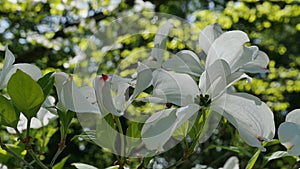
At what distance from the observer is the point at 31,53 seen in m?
1.84

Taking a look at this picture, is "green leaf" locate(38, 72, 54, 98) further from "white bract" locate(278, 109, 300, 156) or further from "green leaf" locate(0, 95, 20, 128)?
"white bract" locate(278, 109, 300, 156)

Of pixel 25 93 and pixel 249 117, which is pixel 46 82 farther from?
pixel 249 117

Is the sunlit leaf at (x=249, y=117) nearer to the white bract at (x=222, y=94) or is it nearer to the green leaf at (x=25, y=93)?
the white bract at (x=222, y=94)

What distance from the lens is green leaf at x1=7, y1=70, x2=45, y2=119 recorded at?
364mm

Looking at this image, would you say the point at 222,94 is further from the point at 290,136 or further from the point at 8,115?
the point at 8,115

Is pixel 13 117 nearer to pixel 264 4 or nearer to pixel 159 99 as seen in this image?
pixel 159 99

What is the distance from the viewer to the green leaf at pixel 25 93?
14.3 inches

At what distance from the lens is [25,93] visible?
37 centimetres

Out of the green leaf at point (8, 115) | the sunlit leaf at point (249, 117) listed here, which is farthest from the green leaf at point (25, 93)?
the sunlit leaf at point (249, 117)

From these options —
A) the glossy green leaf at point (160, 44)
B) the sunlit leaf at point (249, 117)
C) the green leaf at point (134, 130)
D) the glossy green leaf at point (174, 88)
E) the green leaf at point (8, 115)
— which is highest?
the glossy green leaf at point (160, 44)

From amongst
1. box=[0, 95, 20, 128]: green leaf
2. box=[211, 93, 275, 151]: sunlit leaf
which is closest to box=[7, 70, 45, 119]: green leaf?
box=[0, 95, 20, 128]: green leaf

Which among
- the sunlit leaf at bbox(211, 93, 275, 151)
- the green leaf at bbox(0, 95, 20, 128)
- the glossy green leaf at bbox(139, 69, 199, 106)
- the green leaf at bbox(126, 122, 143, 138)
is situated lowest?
the green leaf at bbox(126, 122, 143, 138)

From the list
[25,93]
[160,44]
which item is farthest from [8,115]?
[160,44]

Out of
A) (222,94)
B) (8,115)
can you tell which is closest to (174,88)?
(222,94)
